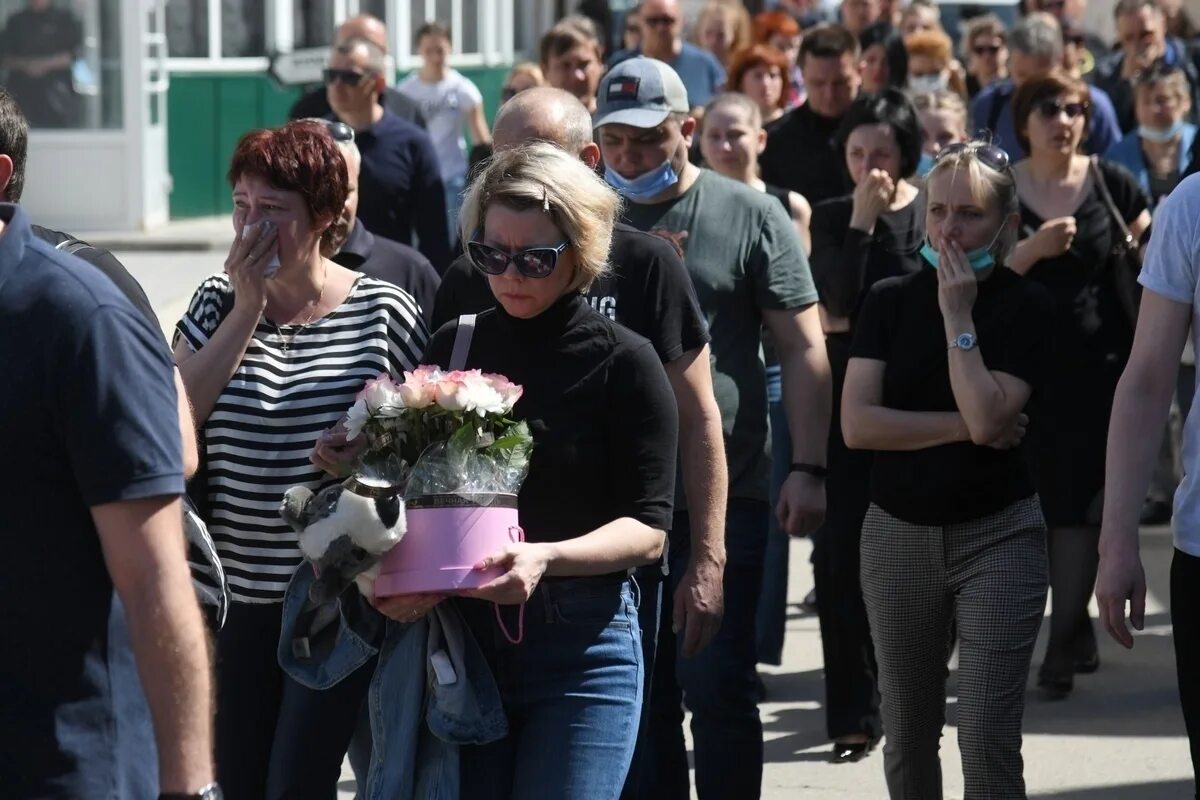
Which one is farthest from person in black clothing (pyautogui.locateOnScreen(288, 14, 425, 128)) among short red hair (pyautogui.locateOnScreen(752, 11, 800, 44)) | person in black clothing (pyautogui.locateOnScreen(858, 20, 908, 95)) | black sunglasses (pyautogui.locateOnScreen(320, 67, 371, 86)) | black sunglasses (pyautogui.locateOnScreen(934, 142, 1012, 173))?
short red hair (pyautogui.locateOnScreen(752, 11, 800, 44))

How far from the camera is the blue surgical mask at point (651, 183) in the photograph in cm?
505

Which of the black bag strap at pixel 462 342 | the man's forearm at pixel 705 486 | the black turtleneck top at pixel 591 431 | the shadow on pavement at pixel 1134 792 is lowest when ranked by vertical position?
the shadow on pavement at pixel 1134 792

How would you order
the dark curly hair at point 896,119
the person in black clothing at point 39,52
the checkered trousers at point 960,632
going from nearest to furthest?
the checkered trousers at point 960,632
the dark curly hair at point 896,119
the person in black clothing at point 39,52

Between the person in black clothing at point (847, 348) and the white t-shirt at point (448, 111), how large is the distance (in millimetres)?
6069

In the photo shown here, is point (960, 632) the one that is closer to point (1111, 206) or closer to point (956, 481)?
point (956, 481)

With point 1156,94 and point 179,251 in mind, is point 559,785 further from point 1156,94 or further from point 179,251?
point 179,251

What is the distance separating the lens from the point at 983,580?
462cm

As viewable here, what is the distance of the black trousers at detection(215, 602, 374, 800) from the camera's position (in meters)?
4.12

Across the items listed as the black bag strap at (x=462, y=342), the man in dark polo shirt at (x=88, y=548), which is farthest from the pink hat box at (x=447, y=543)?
the man in dark polo shirt at (x=88, y=548)

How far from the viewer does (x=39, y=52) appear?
17.4 meters

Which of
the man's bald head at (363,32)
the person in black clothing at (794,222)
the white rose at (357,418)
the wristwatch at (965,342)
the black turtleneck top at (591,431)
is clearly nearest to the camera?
the white rose at (357,418)

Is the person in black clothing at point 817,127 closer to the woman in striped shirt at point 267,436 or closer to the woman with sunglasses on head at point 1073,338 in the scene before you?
the woman with sunglasses on head at point 1073,338

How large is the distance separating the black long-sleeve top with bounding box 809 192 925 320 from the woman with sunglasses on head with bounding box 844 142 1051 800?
4.15 feet

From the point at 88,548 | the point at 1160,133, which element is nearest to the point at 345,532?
the point at 88,548
